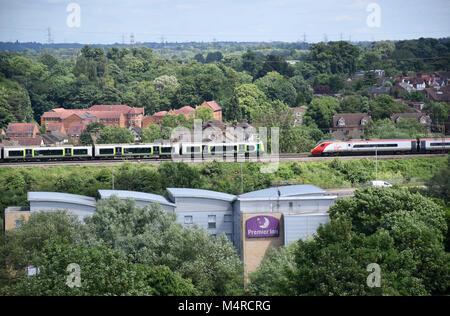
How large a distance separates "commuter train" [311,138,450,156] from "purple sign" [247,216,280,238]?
50.1 ft

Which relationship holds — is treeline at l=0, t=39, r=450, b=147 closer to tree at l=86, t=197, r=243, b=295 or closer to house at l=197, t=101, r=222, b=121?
house at l=197, t=101, r=222, b=121

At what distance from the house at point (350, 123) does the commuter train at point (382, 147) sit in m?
14.5

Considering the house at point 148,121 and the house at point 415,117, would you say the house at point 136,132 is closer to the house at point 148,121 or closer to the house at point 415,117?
the house at point 148,121

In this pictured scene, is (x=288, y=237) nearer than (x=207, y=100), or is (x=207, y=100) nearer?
(x=288, y=237)

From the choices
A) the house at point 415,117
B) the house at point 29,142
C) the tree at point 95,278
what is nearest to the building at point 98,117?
the house at point 29,142

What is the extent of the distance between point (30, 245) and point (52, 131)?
3754 cm

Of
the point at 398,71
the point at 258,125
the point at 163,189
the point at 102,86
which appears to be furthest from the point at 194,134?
the point at 398,71

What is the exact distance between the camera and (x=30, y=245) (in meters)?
17.1

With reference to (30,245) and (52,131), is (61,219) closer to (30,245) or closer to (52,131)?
(30,245)

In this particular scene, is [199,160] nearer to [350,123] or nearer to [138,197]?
[138,197]

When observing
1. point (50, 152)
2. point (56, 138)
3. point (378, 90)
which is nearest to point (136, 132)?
point (56, 138)

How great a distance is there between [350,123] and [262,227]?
110 ft

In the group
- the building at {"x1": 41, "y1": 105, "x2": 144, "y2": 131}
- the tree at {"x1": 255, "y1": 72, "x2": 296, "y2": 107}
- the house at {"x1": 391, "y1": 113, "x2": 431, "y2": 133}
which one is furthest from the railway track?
the tree at {"x1": 255, "y1": 72, "x2": 296, "y2": 107}

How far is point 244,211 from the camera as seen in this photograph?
19.7 m
